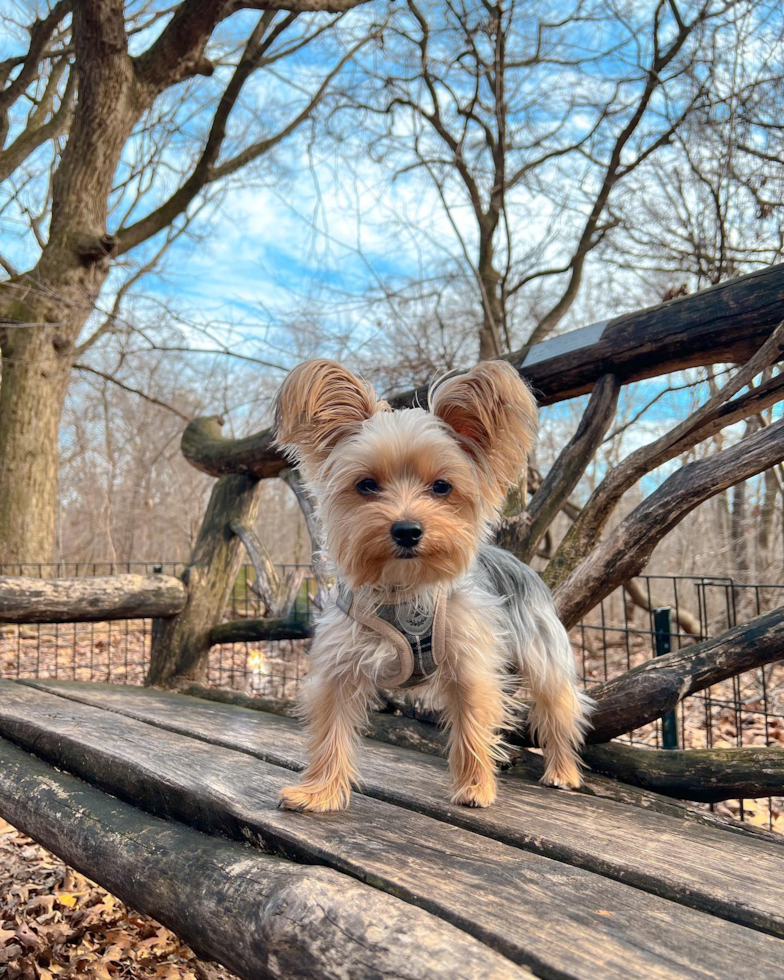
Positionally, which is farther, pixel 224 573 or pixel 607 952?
pixel 224 573

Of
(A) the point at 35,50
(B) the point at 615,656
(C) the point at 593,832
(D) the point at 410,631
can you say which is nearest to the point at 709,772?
(C) the point at 593,832

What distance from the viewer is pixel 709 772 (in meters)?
2.06

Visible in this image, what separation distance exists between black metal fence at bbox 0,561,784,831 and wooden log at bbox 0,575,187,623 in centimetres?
70

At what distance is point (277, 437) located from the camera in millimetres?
2129

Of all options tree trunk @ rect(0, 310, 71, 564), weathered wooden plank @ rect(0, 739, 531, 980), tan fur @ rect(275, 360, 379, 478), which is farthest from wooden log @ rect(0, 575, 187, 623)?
tree trunk @ rect(0, 310, 71, 564)

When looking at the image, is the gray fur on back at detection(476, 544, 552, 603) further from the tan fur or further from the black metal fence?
the black metal fence

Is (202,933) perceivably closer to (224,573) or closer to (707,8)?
(224,573)

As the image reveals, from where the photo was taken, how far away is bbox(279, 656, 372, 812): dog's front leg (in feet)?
6.28

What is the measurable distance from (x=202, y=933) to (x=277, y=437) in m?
1.21

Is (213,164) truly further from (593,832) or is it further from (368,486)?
(593,832)

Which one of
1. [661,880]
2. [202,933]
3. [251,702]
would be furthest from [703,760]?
[251,702]

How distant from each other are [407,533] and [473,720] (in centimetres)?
60

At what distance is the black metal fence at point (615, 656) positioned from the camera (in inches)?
154

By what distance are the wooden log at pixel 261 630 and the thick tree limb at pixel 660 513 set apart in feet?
4.57
